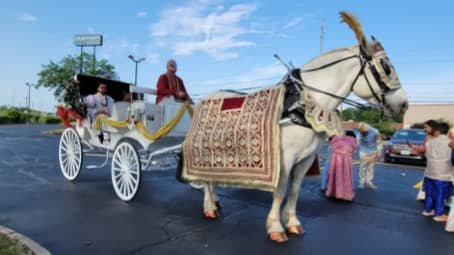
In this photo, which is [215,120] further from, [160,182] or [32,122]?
[32,122]

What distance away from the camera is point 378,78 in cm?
379

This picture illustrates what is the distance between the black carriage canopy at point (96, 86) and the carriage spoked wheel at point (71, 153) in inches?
36.8

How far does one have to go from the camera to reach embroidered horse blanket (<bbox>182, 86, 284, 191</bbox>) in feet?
12.7

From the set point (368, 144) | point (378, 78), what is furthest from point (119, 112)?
point (368, 144)

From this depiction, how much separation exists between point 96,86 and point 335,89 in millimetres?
5409

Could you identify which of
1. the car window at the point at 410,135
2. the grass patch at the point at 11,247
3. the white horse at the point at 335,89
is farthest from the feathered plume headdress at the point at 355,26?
the car window at the point at 410,135

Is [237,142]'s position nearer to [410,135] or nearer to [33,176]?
[33,176]

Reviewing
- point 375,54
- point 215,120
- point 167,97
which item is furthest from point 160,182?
point 375,54

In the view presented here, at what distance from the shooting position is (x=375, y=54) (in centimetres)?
379

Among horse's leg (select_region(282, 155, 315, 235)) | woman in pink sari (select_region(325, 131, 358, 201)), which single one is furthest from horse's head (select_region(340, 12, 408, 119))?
woman in pink sari (select_region(325, 131, 358, 201))

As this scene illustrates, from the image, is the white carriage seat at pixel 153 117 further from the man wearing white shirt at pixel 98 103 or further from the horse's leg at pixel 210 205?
the man wearing white shirt at pixel 98 103

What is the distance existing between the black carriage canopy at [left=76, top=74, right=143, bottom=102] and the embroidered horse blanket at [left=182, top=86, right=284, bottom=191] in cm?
331

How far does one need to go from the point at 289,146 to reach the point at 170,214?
93.5 inches

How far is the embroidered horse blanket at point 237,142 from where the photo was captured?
3883mm
